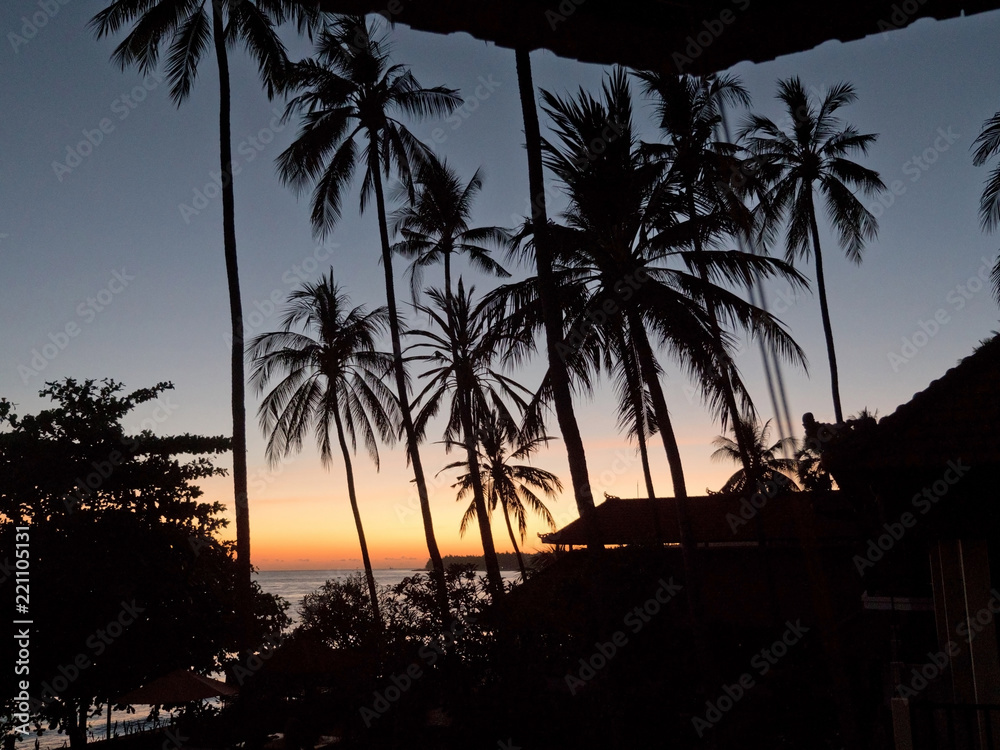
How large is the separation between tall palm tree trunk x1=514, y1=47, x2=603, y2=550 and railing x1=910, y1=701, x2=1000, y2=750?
474 cm

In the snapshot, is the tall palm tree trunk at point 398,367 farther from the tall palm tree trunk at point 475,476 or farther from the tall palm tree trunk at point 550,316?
the tall palm tree trunk at point 550,316

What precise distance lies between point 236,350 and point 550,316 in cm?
762

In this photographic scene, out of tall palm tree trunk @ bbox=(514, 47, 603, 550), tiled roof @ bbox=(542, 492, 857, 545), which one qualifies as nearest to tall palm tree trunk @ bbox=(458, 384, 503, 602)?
tiled roof @ bbox=(542, 492, 857, 545)

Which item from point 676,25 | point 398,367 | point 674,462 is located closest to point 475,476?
point 398,367

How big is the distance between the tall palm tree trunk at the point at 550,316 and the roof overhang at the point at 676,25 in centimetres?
945

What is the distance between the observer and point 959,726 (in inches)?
283

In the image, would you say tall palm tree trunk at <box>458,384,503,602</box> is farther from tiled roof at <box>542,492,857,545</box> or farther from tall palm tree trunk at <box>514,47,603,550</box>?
tall palm tree trunk at <box>514,47,603,550</box>

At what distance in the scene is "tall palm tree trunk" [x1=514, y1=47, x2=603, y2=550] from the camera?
11016 mm

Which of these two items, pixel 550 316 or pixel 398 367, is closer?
pixel 550 316

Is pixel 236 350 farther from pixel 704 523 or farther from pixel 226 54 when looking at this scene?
pixel 704 523

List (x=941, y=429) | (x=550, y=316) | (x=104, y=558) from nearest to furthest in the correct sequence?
(x=941, y=429) < (x=550, y=316) < (x=104, y=558)

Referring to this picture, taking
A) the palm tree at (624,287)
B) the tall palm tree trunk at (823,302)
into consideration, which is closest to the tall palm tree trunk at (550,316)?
the palm tree at (624,287)

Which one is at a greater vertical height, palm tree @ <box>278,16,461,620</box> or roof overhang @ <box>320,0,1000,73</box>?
palm tree @ <box>278,16,461,620</box>

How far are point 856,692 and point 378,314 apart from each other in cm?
1912
